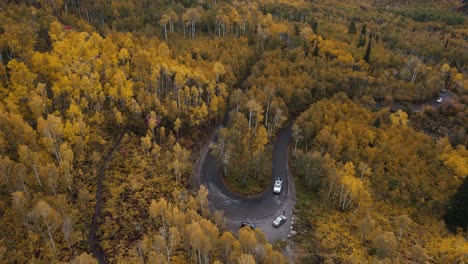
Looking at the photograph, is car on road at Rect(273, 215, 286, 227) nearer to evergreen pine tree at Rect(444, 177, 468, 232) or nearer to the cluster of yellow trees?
the cluster of yellow trees

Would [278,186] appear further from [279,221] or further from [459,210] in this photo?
[459,210]

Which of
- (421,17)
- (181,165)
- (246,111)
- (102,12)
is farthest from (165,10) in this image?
(421,17)

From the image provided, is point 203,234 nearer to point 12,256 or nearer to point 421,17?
point 12,256

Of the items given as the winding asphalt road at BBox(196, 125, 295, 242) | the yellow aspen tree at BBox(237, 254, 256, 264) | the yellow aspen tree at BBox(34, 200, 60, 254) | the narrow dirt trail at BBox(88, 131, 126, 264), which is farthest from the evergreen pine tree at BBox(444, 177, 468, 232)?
the yellow aspen tree at BBox(34, 200, 60, 254)

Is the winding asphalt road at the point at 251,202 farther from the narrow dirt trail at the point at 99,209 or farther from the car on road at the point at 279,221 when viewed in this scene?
the narrow dirt trail at the point at 99,209

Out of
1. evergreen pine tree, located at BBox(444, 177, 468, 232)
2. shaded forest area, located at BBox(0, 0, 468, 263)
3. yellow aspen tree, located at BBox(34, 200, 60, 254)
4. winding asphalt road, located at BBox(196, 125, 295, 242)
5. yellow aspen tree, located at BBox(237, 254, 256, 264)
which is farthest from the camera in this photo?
evergreen pine tree, located at BBox(444, 177, 468, 232)

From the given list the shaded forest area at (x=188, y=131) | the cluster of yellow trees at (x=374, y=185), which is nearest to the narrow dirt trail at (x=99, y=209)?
the shaded forest area at (x=188, y=131)
